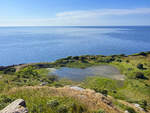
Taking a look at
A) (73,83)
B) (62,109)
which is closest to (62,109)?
(62,109)

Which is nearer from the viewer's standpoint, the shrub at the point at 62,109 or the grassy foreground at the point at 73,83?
the shrub at the point at 62,109

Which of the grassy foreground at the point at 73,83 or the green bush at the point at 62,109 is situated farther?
the grassy foreground at the point at 73,83

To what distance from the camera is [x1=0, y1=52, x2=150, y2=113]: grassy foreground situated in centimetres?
962

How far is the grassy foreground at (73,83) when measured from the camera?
9617 millimetres

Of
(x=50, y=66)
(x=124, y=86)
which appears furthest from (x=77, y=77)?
(x=50, y=66)

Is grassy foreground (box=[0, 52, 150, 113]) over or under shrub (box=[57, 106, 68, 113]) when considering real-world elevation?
under

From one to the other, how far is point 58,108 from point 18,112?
279cm

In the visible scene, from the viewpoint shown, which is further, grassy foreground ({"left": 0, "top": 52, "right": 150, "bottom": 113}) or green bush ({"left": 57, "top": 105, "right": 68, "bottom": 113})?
grassy foreground ({"left": 0, "top": 52, "right": 150, "bottom": 113})

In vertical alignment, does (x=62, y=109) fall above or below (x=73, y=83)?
above

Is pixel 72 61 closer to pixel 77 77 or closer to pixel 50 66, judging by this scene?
pixel 50 66

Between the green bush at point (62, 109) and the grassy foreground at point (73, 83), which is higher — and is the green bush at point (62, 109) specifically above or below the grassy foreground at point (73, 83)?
above

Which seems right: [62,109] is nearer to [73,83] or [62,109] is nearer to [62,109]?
[62,109]

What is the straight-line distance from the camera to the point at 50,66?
2219 inches

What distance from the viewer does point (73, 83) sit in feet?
121
